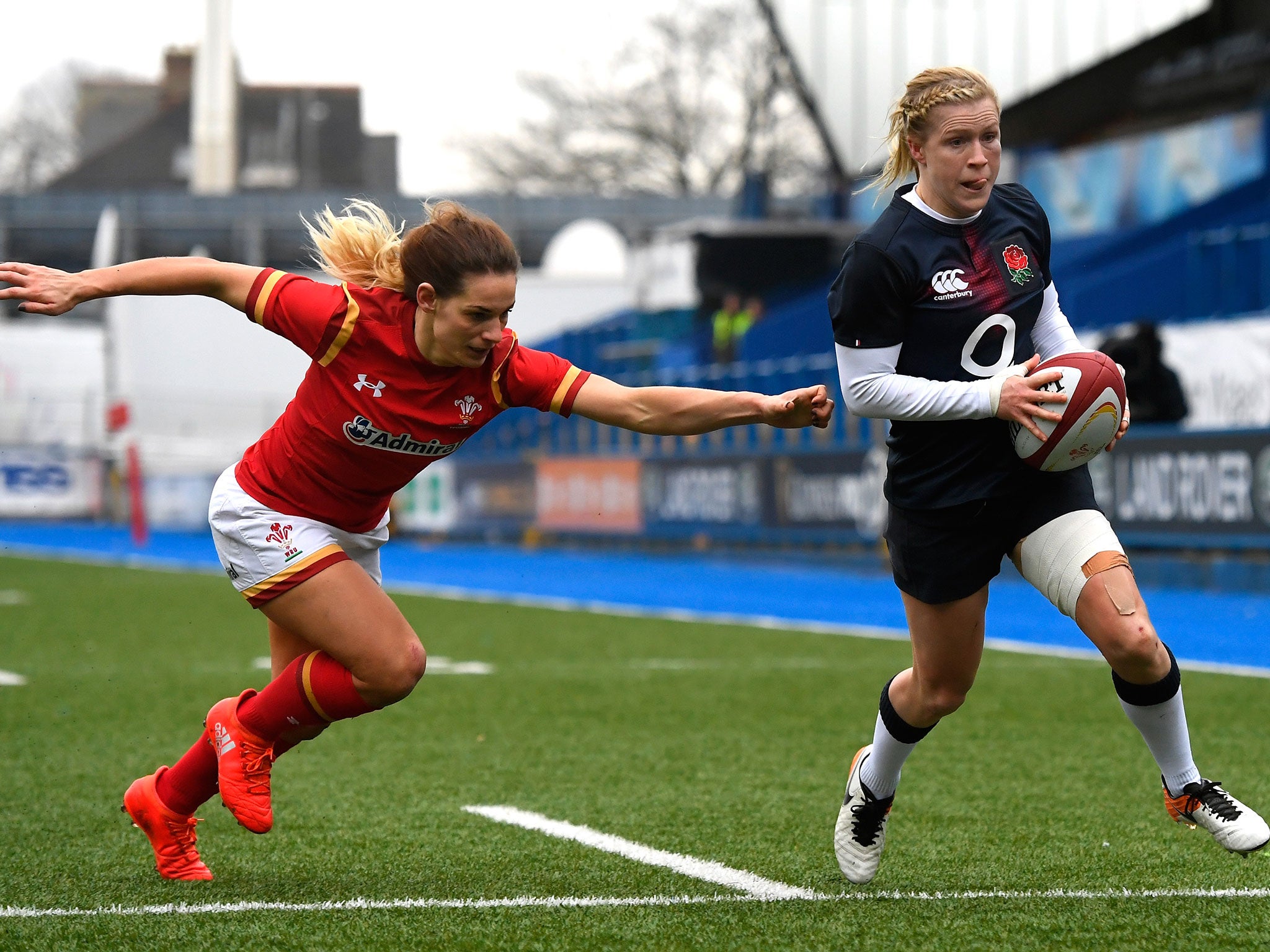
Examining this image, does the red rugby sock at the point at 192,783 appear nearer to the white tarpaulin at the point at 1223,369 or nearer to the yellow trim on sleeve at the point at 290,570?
the yellow trim on sleeve at the point at 290,570

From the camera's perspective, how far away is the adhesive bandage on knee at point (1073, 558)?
4551 mm

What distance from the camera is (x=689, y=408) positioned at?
190 inches

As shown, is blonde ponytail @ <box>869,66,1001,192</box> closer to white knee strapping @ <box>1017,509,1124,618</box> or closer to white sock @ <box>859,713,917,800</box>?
white knee strapping @ <box>1017,509,1124,618</box>

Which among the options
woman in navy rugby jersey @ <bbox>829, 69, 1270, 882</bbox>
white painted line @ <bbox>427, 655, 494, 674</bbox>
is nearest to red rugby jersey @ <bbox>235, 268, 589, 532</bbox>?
woman in navy rugby jersey @ <bbox>829, 69, 1270, 882</bbox>

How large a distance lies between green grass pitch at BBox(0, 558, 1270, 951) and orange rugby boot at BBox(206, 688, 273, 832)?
23cm

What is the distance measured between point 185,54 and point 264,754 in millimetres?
63509

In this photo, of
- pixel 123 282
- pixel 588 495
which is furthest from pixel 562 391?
pixel 588 495

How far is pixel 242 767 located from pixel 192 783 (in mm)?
353

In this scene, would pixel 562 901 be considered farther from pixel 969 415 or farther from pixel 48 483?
pixel 48 483

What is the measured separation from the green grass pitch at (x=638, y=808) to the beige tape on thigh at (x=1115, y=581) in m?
0.75

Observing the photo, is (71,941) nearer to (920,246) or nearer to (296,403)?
(296,403)

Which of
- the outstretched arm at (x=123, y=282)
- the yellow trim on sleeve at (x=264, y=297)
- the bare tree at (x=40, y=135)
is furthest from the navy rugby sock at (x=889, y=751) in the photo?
the bare tree at (x=40, y=135)

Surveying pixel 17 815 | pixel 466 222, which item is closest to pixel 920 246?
pixel 466 222

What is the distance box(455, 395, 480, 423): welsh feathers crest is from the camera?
481 centimetres
